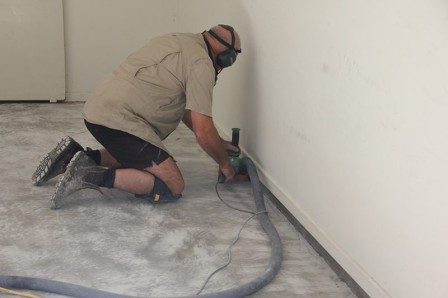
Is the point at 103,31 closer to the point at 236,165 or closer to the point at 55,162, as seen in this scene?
the point at 55,162

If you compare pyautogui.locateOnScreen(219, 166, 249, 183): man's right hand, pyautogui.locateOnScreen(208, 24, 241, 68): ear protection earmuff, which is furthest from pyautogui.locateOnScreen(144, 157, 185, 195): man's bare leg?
pyautogui.locateOnScreen(208, 24, 241, 68): ear protection earmuff

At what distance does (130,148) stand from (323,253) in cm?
110

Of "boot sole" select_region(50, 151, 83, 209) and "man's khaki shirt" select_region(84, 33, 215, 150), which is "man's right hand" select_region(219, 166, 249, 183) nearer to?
"man's khaki shirt" select_region(84, 33, 215, 150)

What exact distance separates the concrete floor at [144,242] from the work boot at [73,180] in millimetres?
77

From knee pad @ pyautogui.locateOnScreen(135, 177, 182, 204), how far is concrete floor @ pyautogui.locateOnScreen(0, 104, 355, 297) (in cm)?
4

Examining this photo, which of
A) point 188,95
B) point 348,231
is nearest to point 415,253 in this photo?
point 348,231

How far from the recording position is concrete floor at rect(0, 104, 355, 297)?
1.96 m

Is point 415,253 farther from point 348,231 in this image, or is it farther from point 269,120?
point 269,120

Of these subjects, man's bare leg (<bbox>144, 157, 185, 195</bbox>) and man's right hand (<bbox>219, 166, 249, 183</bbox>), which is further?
man's right hand (<bbox>219, 166, 249, 183</bbox>)

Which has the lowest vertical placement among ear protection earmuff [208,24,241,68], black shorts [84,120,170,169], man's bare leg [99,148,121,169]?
man's bare leg [99,148,121,169]

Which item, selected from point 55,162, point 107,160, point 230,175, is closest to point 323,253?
point 230,175

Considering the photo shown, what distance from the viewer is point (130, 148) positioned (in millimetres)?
2590

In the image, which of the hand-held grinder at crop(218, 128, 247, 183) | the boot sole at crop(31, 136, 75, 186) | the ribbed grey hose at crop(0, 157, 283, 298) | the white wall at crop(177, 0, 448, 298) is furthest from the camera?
the hand-held grinder at crop(218, 128, 247, 183)

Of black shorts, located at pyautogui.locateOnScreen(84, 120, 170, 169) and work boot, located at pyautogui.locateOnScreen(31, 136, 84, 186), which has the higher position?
black shorts, located at pyautogui.locateOnScreen(84, 120, 170, 169)
